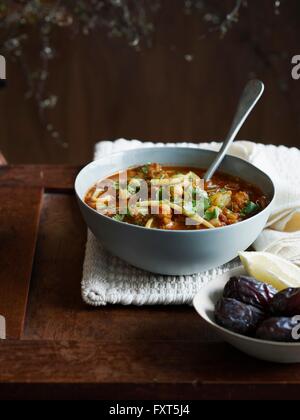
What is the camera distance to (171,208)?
111 cm

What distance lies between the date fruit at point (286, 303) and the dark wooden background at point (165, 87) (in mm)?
1988

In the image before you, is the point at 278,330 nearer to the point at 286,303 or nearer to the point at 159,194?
the point at 286,303

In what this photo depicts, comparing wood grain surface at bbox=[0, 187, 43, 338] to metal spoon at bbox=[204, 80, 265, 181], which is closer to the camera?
wood grain surface at bbox=[0, 187, 43, 338]

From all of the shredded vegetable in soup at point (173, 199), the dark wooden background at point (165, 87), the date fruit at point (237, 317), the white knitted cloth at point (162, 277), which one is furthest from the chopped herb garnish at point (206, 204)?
the dark wooden background at point (165, 87)

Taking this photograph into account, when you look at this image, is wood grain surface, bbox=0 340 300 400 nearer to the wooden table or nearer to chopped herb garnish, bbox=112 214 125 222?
the wooden table

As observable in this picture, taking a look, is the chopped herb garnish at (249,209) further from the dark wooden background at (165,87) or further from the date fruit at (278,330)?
the dark wooden background at (165,87)

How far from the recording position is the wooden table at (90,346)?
0.87 m

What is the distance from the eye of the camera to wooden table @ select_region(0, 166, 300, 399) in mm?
873

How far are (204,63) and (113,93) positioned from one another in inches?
15.9

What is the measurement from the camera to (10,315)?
1.03 m

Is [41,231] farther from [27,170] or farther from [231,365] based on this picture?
[231,365]

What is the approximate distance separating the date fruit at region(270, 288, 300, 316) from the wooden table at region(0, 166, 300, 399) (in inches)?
2.9

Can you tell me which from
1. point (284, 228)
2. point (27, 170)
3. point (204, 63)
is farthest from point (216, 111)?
point (284, 228)

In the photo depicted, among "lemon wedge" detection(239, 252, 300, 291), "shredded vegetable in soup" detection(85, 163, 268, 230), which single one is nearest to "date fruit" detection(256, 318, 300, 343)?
"lemon wedge" detection(239, 252, 300, 291)
